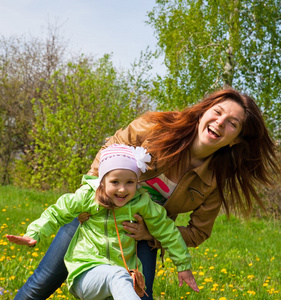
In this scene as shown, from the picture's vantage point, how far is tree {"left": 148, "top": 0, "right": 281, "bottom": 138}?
41.7 feet

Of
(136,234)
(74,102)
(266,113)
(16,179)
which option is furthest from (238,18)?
(136,234)

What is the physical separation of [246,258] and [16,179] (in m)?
11.9

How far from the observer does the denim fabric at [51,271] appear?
9.89 ft

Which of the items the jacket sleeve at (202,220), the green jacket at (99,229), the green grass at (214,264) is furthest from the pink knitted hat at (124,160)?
the green grass at (214,264)

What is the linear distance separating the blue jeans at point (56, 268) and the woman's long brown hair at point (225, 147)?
2.14 ft

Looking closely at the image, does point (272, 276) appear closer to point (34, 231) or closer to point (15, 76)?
point (34, 231)

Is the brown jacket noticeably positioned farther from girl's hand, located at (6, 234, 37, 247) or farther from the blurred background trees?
the blurred background trees

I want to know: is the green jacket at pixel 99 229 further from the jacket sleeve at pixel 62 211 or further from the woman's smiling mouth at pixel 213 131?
the woman's smiling mouth at pixel 213 131

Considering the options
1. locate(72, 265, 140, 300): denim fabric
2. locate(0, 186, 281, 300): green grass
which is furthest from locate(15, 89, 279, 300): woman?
locate(0, 186, 281, 300): green grass

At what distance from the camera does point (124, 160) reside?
2.76m

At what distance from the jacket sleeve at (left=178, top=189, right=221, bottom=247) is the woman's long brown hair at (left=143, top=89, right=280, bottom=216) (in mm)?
95

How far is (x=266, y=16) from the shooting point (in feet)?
42.4

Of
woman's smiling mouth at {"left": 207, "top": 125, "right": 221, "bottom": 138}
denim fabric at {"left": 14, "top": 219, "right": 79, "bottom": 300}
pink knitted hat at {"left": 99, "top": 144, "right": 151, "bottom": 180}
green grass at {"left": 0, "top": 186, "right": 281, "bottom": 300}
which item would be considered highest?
woman's smiling mouth at {"left": 207, "top": 125, "right": 221, "bottom": 138}

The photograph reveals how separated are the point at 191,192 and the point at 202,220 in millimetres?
252
